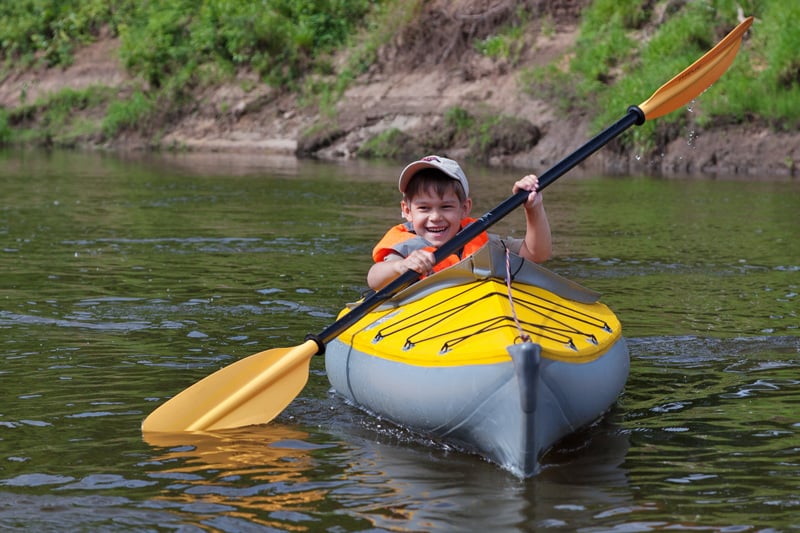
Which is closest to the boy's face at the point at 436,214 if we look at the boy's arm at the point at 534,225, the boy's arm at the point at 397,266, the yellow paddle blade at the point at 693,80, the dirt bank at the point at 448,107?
the boy's arm at the point at 397,266

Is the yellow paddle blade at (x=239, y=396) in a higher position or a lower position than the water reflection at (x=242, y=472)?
higher

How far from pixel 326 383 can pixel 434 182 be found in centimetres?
105

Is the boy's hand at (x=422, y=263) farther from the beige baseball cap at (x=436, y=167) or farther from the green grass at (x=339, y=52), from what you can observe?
the green grass at (x=339, y=52)

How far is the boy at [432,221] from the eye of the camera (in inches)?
207

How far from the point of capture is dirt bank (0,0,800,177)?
17.1 metres

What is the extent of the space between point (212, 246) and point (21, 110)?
18.3 meters

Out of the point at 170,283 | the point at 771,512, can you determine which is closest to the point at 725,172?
the point at 170,283

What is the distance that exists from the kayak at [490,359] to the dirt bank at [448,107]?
11.8 meters

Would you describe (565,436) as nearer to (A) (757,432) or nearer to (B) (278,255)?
(A) (757,432)

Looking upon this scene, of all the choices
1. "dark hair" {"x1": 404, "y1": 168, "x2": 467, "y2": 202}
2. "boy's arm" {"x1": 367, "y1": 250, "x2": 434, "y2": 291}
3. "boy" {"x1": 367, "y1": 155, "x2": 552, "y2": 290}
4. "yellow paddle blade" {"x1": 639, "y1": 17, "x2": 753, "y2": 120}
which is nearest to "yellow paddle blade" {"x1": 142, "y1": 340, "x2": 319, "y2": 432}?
"boy's arm" {"x1": 367, "y1": 250, "x2": 434, "y2": 291}

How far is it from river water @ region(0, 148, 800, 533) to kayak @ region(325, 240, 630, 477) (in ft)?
0.41

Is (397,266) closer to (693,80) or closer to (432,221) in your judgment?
(432,221)

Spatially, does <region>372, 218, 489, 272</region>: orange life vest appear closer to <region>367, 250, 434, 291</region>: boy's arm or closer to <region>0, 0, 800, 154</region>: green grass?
<region>367, 250, 434, 291</region>: boy's arm

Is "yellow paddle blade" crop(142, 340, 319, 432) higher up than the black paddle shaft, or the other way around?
the black paddle shaft
